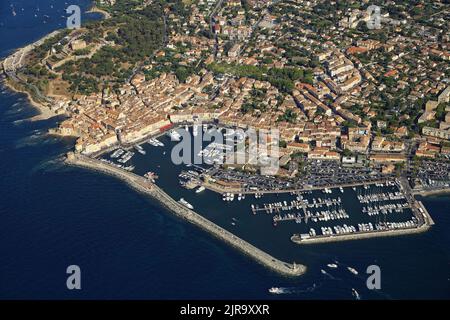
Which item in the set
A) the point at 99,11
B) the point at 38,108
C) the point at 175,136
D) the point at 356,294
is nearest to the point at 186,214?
the point at 175,136

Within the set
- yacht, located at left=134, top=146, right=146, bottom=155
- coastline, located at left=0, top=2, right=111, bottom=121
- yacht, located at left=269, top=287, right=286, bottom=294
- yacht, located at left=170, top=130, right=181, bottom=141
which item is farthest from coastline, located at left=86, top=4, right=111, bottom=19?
yacht, located at left=269, top=287, right=286, bottom=294

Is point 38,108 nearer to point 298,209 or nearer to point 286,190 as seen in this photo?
point 286,190

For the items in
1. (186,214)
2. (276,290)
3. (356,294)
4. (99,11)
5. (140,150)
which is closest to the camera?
(356,294)

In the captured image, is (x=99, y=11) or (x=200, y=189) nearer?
(x=200, y=189)

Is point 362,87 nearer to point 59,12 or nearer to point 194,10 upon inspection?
point 194,10

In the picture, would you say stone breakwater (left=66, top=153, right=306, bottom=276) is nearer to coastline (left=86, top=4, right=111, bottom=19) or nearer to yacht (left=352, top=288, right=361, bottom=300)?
yacht (left=352, top=288, right=361, bottom=300)

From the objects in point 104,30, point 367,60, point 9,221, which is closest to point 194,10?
point 104,30
